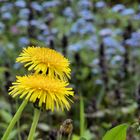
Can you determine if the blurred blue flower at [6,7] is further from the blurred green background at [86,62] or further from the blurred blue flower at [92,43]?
the blurred blue flower at [92,43]

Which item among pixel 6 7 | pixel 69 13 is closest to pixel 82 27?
pixel 69 13

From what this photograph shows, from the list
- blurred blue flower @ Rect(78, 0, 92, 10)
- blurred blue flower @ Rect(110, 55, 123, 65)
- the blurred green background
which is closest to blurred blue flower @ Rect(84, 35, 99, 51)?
the blurred green background

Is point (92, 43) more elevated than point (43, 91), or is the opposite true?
point (92, 43)

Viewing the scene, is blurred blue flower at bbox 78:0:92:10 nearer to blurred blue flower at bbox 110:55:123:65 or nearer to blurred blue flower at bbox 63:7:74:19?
blurred blue flower at bbox 63:7:74:19

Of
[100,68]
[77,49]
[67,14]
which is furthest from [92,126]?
[67,14]

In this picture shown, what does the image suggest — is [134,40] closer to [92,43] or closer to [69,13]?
[92,43]

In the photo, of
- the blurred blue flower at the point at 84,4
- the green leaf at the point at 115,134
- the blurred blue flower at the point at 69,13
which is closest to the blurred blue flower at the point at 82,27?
the blurred blue flower at the point at 69,13

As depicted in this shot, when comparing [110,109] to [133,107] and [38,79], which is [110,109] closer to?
[133,107]
